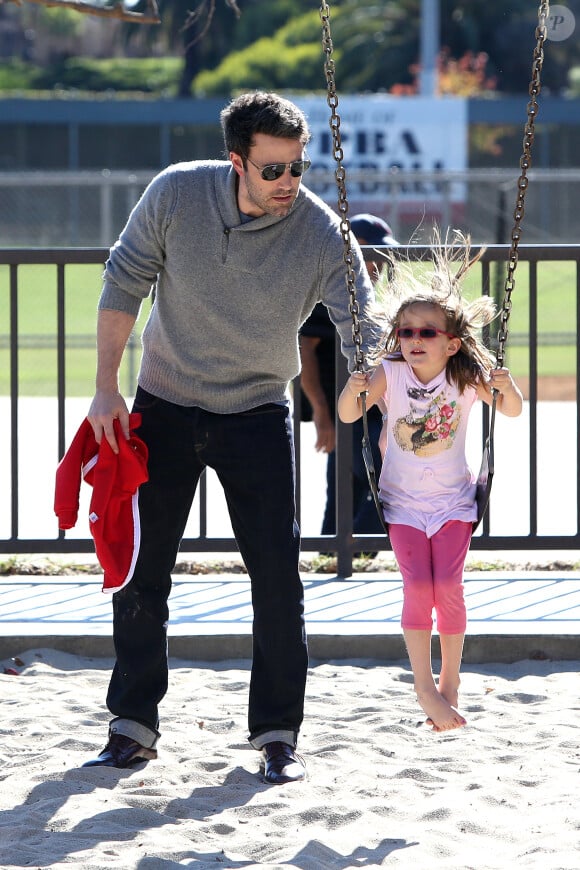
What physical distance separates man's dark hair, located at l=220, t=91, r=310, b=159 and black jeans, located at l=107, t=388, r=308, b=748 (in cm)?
76

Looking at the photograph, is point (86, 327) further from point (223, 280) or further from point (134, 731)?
point (223, 280)

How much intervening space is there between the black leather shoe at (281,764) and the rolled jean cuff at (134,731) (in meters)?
0.34

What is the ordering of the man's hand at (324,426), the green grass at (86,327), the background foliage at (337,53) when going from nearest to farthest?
the man's hand at (324,426), the green grass at (86,327), the background foliage at (337,53)

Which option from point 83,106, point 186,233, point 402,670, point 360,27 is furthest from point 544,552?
point 360,27

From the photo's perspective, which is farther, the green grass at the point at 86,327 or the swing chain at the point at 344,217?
the green grass at the point at 86,327

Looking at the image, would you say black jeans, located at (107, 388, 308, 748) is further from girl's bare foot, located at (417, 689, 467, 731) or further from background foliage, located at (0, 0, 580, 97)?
background foliage, located at (0, 0, 580, 97)

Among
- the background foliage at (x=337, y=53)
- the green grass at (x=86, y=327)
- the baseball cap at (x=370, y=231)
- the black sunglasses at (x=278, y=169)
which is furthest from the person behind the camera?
the background foliage at (x=337, y=53)

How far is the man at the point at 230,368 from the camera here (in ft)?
12.1

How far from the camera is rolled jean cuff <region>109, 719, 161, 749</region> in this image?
3969mm

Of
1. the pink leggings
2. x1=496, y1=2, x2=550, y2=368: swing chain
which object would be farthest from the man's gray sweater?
the pink leggings

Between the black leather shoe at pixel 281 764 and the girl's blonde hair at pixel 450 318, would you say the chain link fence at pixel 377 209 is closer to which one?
the girl's blonde hair at pixel 450 318

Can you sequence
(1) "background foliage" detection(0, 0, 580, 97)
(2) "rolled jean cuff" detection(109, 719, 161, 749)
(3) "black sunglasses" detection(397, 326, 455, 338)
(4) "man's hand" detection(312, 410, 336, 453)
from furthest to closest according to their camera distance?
(1) "background foliage" detection(0, 0, 580, 97)
(4) "man's hand" detection(312, 410, 336, 453)
(2) "rolled jean cuff" detection(109, 719, 161, 749)
(3) "black sunglasses" detection(397, 326, 455, 338)

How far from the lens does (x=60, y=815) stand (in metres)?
3.55

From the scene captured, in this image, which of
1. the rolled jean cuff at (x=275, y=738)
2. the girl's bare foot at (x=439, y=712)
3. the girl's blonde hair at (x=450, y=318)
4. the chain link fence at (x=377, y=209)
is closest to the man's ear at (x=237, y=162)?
the girl's blonde hair at (x=450, y=318)
